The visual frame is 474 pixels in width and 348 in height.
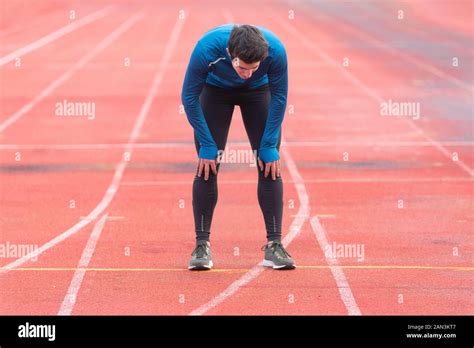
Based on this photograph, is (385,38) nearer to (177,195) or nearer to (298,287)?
(177,195)

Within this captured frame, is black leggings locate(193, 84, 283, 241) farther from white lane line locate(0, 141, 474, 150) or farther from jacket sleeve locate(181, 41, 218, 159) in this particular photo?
white lane line locate(0, 141, 474, 150)

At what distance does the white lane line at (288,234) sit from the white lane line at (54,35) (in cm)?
1535

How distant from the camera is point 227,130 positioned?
8.55 meters

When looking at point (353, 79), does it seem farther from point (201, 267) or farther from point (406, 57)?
point (201, 267)

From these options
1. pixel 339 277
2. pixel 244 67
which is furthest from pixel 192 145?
pixel 244 67

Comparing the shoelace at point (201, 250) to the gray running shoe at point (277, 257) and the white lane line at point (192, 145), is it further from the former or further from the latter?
the white lane line at point (192, 145)

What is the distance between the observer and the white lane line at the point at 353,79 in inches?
597

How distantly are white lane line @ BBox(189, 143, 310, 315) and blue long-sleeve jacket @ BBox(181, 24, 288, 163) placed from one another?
85 cm

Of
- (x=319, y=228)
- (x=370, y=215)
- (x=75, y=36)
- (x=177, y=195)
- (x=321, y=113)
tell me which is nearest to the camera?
(x=319, y=228)

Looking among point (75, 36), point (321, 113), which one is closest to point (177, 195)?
point (321, 113)

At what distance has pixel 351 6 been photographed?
5556 centimetres

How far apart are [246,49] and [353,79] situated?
1746 centimetres
